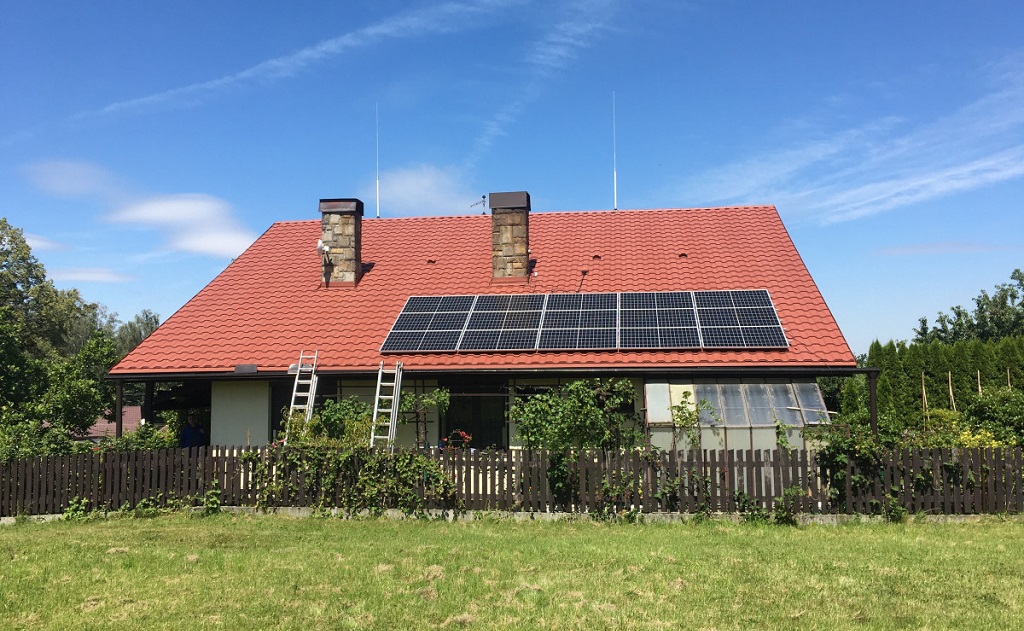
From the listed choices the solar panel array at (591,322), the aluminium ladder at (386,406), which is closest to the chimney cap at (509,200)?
the solar panel array at (591,322)

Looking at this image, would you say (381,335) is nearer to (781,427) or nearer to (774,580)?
(781,427)

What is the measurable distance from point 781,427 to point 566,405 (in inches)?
149

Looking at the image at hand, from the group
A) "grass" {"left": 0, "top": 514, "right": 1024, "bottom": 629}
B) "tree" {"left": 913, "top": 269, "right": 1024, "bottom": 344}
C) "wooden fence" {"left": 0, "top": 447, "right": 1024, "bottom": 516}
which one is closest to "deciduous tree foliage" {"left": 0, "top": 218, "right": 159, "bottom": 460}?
"wooden fence" {"left": 0, "top": 447, "right": 1024, "bottom": 516}

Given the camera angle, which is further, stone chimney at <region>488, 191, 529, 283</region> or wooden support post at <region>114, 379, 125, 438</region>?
stone chimney at <region>488, 191, 529, 283</region>

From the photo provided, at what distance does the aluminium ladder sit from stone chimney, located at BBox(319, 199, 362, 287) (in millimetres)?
4212

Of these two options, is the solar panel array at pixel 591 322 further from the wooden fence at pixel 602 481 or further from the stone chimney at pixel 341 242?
the wooden fence at pixel 602 481

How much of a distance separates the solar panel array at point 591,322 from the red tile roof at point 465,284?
23 cm

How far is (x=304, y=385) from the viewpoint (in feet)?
51.2

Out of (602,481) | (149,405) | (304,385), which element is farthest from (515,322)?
(149,405)

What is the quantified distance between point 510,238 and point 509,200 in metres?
0.96

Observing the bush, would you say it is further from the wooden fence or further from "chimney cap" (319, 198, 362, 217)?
"chimney cap" (319, 198, 362, 217)

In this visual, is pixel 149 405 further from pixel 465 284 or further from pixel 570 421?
pixel 570 421

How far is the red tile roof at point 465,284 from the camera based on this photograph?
577 inches

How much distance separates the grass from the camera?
21.8 ft
